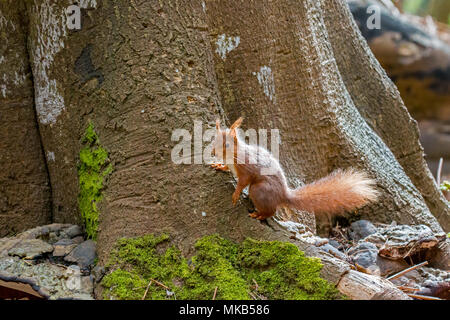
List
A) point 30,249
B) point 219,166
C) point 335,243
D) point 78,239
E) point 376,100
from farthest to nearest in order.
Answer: point 376,100 → point 335,243 → point 78,239 → point 219,166 → point 30,249

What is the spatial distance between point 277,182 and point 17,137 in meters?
1.64

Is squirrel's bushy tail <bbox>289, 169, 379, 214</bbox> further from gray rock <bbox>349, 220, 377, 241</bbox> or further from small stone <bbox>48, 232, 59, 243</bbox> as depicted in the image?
small stone <bbox>48, 232, 59, 243</bbox>

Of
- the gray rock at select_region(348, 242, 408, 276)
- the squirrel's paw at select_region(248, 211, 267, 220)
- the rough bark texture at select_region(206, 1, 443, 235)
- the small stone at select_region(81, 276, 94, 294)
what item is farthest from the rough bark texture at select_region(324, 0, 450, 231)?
the small stone at select_region(81, 276, 94, 294)

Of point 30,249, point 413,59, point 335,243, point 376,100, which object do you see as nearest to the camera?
point 30,249

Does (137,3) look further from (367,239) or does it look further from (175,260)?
(367,239)

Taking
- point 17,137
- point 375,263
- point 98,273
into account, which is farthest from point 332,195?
point 17,137

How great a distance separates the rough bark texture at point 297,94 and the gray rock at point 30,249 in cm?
141

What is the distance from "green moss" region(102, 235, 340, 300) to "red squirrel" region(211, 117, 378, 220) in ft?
1.25

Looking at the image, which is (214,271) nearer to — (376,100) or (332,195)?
(332,195)

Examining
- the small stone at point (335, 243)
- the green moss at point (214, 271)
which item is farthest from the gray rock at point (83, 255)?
the small stone at point (335, 243)

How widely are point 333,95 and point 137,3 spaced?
5.01 ft

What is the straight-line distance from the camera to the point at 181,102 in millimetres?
2457

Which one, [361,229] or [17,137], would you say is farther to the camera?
[361,229]

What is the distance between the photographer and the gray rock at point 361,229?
10.6ft
